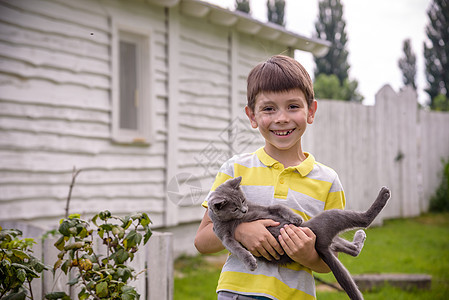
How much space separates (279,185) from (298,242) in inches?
10.9

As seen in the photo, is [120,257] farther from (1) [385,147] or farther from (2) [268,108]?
(1) [385,147]

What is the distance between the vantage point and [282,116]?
1659 millimetres

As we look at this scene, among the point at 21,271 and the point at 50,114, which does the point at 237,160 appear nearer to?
the point at 21,271

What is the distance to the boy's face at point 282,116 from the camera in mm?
1675

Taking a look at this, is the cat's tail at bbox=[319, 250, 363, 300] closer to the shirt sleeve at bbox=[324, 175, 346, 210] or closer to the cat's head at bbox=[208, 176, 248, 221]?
the shirt sleeve at bbox=[324, 175, 346, 210]

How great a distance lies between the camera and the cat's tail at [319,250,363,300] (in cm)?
155

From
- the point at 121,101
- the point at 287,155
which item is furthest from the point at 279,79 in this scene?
the point at 121,101

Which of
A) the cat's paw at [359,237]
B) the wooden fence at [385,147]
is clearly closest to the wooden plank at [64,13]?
the wooden fence at [385,147]

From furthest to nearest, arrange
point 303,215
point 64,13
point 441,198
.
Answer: point 441,198, point 64,13, point 303,215

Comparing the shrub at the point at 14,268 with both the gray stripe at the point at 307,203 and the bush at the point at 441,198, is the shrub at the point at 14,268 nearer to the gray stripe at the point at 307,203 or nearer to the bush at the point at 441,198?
the gray stripe at the point at 307,203

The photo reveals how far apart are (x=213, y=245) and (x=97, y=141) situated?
3.95 m

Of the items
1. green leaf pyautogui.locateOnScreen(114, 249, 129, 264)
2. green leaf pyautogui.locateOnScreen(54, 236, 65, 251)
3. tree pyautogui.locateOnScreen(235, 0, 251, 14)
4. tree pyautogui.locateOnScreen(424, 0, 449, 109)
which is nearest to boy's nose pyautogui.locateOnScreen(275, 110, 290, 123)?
green leaf pyautogui.locateOnScreen(114, 249, 129, 264)

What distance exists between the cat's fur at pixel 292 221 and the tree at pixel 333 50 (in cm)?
1621

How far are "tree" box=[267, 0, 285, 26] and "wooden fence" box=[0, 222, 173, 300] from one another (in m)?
15.6
